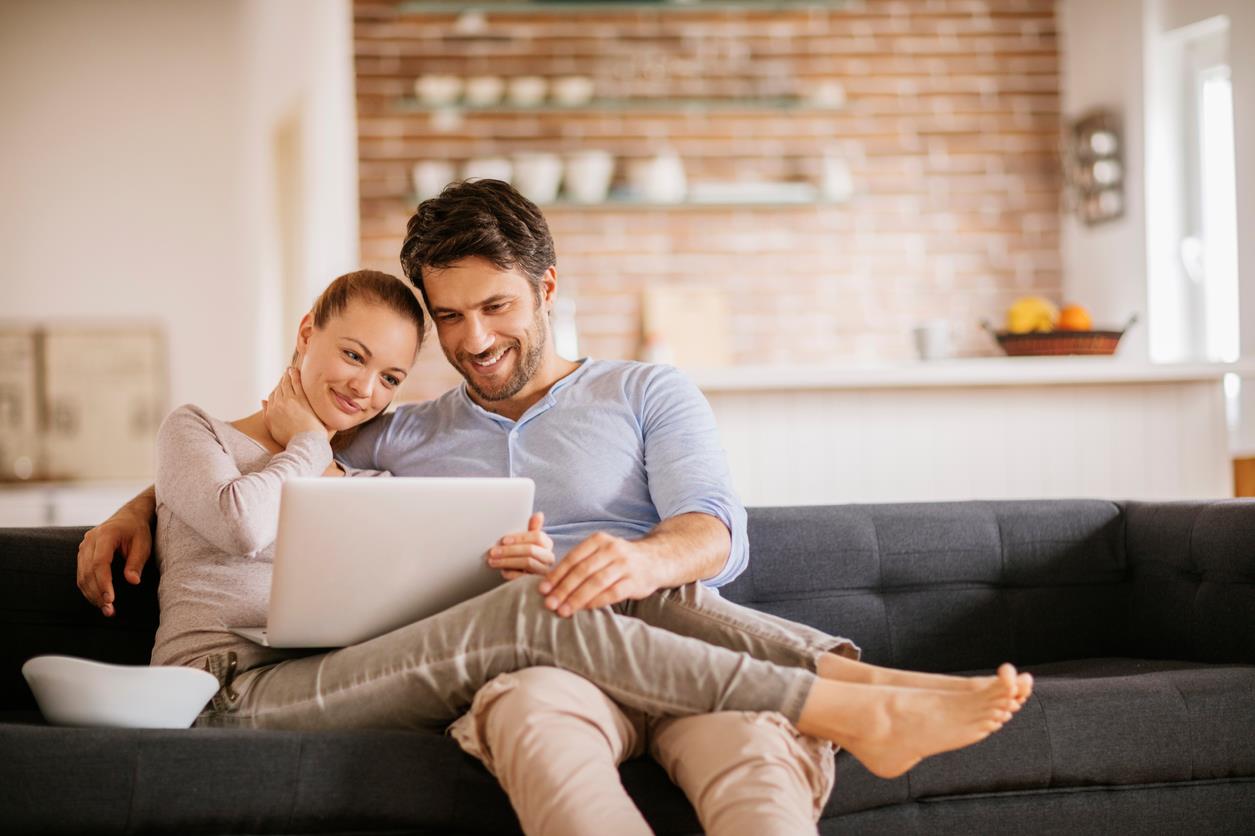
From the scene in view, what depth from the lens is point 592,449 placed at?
2.17 metres

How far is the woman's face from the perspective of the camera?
6.75 ft

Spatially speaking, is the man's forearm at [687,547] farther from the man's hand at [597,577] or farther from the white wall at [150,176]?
the white wall at [150,176]

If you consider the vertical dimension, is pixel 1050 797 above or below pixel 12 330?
below

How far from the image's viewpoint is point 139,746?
1615 millimetres

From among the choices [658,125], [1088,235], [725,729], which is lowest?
[725,729]

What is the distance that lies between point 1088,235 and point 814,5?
1492 millimetres

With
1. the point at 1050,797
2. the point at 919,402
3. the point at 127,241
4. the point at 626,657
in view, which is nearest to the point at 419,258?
the point at 626,657

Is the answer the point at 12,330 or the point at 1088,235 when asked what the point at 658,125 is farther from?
the point at 12,330

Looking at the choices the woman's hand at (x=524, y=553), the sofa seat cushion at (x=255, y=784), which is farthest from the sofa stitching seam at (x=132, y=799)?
the woman's hand at (x=524, y=553)

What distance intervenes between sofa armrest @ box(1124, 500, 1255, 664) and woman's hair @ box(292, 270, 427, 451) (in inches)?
55.9

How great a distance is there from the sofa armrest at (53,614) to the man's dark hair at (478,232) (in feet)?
2.23

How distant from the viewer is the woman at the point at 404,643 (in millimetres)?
1611

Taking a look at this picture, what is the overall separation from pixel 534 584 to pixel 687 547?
301 millimetres

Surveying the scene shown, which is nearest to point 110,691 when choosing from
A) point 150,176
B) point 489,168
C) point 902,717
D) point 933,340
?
point 902,717
